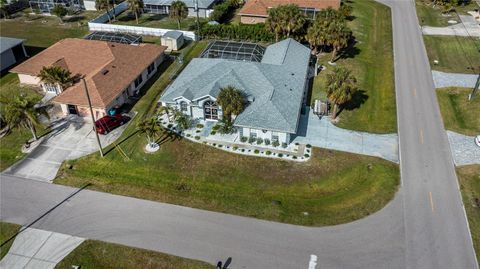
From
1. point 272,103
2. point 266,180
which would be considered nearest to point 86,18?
point 272,103

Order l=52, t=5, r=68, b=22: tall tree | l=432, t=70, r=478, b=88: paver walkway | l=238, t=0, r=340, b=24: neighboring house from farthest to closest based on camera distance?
1. l=52, t=5, r=68, b=22: tall tree
2. l=238, t=0, r=340, b=24: neighboring house
3. l=432, t=70, r=478, b=88: paver walkway

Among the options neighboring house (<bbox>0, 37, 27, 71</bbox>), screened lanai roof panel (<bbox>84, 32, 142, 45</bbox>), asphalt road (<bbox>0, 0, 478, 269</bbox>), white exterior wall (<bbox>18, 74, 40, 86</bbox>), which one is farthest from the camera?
screened lanai roof panel (<bbox>84, 32, 142, 45</bbox>)

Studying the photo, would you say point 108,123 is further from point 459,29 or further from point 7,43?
point 459,29

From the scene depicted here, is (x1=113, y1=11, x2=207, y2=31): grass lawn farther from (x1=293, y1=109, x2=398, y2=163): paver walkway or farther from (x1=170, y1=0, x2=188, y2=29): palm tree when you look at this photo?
(x1=293, y1=109, x2=398, y2=163): paver walkway

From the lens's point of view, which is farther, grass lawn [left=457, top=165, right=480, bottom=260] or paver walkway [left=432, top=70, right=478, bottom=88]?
paver walkway [left=432, top=70, right=478, bottom=88]

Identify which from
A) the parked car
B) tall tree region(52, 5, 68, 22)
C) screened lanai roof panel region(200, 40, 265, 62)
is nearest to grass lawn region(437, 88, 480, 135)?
screened lanai roof panel region(200, 40, 265, 62)

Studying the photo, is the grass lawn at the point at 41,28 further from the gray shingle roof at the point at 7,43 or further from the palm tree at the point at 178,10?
the palm tree at the point at 178,10

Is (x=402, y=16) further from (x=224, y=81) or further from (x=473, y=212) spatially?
(x=473, y=212)

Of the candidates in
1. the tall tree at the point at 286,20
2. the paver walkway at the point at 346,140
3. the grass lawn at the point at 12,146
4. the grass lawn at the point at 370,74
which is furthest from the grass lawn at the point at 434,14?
the grass lawn at the point at 12,146
